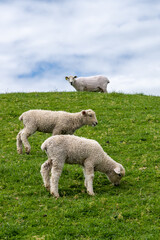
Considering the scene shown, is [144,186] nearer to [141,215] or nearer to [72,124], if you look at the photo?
[141,215]

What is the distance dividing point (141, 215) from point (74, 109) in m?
13.7

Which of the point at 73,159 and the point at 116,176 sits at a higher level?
the point at 73,159

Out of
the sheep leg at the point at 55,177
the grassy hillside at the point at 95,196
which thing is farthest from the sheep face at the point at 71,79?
the sheep leg at the point at 55,177

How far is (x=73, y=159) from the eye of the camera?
1031 centimetres

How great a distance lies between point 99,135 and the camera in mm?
17281

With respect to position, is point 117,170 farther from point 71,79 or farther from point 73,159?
point 71,79

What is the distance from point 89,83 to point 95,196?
67.5 feet

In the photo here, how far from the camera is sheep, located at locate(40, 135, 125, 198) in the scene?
393 inches

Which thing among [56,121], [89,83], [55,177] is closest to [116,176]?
[55,177]

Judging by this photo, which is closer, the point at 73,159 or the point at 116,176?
the point at 73,159

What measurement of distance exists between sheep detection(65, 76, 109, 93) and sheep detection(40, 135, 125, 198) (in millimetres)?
18844

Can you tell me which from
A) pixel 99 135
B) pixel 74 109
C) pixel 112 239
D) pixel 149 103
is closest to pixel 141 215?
pixel 112 239

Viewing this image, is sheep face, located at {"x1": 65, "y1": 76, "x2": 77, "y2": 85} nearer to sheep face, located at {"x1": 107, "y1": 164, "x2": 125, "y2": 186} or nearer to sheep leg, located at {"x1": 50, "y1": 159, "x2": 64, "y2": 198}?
sheep face, located at {"x1": 107, "y1": 164, "x2": 125, "y2": 186}

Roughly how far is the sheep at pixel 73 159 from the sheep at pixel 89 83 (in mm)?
18844
